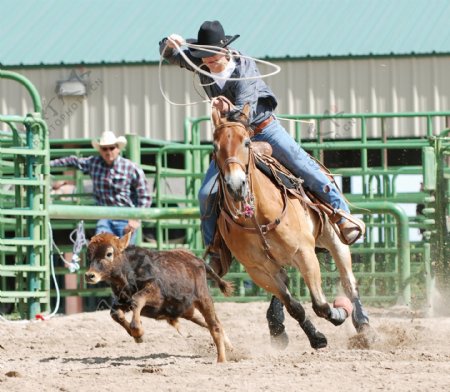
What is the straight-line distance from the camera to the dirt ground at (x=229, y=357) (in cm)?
704

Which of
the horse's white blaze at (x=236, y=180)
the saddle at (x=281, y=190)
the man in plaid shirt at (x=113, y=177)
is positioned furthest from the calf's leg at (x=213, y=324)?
the man in plaid shirt at (x=113, y=177)

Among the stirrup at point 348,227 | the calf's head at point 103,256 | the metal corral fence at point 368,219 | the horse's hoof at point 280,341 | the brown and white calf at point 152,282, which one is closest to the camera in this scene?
the brown and white calf at point 152,282

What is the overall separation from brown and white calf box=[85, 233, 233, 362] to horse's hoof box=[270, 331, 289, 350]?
1.53 ft

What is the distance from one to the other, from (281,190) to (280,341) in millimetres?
1398

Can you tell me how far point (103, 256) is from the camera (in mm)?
9461

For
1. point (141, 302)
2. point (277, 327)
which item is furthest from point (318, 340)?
point (141, 302)

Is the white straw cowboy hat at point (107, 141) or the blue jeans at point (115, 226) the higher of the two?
the white straw cowboy hat at point (107, 141)

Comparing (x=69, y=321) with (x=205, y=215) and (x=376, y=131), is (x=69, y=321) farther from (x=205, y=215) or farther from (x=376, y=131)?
(x=376, y=131)

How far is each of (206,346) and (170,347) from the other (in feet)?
1.01

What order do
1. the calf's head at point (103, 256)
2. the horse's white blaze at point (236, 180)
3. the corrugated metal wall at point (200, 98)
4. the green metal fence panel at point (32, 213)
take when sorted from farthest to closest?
1. the corrugated metal wall at point (200, 98)
2. the green metal fence panel at point (32, 213)
3. the calf's head at point (103, 256)
4. the horse's white blaze at point (236, 180)

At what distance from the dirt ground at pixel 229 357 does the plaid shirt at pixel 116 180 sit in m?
1.50

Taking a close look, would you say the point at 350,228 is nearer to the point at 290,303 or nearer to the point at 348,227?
the point at 348,227

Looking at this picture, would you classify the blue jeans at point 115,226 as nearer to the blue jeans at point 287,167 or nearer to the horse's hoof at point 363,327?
the blue jeans at point 287,167

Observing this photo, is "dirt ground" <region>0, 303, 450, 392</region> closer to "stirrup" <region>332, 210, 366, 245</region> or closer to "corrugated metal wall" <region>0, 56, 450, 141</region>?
"stirrup" <region>332, 210, 366, 245</region>
